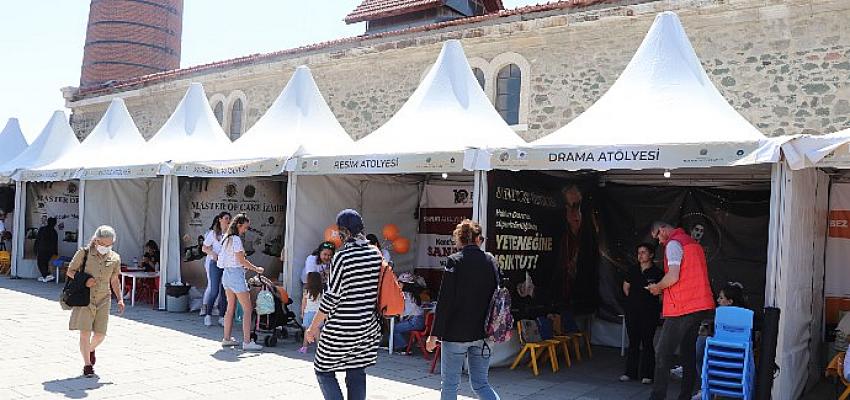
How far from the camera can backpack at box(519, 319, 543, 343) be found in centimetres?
721

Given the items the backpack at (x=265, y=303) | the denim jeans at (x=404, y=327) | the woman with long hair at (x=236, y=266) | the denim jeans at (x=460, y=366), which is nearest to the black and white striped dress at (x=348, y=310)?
the denim jeans at (x=460, y=366)

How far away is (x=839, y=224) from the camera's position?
774 cm

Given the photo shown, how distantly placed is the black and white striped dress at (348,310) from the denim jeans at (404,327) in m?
3.94

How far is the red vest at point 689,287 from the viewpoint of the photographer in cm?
572

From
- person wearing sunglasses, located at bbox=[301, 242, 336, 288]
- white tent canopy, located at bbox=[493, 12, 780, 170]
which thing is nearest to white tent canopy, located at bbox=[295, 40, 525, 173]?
white tent canopy, located at bbox=[493, 12, 780, 170]

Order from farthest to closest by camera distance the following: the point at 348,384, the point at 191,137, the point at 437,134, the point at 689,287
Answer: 1. the point at 191,137
2. the point at 437,134
3. the point at 689,287
4. the point at 348,384

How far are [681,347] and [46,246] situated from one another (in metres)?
12.0

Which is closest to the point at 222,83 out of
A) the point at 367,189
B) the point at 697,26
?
the point at 367,189

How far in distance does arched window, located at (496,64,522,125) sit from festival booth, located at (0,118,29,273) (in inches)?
374

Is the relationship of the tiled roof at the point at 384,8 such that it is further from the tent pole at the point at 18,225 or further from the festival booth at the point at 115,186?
the tent pole at the point at 18,225

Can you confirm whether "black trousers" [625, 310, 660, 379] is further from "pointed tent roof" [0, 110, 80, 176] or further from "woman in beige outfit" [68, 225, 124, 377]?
"pointed tent roof" [0, 110, 80, 176]

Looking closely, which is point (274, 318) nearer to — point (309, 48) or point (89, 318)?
point (89, 318)

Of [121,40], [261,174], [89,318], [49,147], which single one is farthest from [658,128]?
[121,40]

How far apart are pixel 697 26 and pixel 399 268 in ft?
19.2
